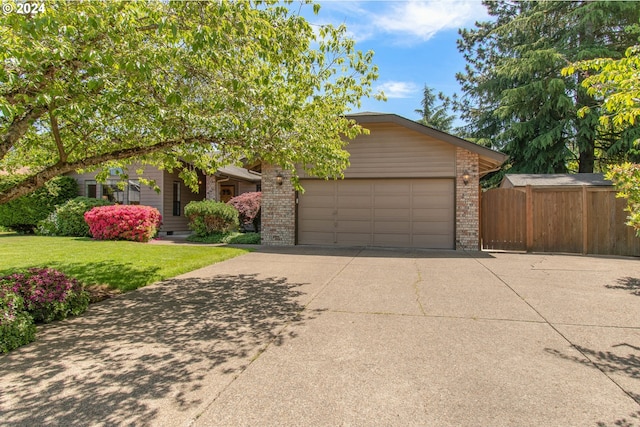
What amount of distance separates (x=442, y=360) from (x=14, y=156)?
8155mm

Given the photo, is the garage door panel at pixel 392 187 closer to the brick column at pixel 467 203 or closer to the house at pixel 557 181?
the brick column at pixel 467 203

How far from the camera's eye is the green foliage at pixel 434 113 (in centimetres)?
3112

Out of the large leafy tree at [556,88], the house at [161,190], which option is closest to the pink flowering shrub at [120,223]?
the house at [161,190]

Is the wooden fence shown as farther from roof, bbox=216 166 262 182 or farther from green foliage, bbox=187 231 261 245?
roof, bbox=216 166 262 182

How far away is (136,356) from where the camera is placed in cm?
335

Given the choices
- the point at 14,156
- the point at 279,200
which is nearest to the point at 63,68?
the point at 14,156

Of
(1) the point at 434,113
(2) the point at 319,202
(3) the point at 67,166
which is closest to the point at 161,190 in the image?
(2) the point at 319,202

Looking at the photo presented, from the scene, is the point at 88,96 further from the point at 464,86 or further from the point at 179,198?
the point at 464,86

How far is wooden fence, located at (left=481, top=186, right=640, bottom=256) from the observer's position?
9.71 metres

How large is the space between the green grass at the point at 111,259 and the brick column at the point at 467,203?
21.2 feet

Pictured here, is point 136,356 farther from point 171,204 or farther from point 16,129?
point 171,204

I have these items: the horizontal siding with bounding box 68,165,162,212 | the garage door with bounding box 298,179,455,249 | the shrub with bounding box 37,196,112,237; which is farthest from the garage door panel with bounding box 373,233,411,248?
the shrub with bounding box 37,196,112,237

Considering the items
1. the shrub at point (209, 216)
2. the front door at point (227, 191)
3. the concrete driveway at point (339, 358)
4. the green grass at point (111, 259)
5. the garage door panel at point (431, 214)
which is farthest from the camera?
the front door at point (227, 191)

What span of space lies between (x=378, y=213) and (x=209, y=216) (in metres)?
6.42
